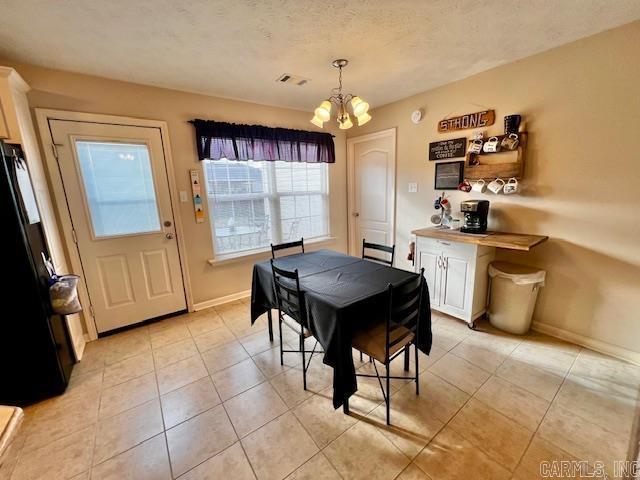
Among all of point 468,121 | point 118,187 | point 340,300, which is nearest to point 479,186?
point 468,121

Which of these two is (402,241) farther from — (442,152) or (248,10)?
(248,10)

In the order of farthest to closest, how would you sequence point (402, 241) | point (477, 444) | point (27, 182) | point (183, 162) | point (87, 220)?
point (402, 241) < point (183, 162) < point (87, 220) < point (27, 182) < point (477, 444)

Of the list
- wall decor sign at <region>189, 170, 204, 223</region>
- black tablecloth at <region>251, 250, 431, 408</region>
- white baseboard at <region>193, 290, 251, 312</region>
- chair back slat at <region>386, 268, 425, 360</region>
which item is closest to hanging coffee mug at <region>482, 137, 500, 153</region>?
black tablecloth at <region>251, 250, 431, 408</region>

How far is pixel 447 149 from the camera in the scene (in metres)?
2.94

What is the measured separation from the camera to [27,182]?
1.88 meters

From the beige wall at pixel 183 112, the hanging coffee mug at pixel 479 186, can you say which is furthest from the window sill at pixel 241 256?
the hanging coffee mug at pixel 479 186

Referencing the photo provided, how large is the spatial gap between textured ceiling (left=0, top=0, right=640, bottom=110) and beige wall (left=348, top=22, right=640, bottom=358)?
0.20 metres

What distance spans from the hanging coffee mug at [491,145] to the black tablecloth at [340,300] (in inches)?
61.0

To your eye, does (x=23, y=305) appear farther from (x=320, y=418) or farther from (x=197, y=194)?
(x=320, y=418)

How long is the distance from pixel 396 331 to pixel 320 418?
72 centimetres

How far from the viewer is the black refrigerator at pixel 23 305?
65.4 inches

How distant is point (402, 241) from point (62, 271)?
11.8 ft

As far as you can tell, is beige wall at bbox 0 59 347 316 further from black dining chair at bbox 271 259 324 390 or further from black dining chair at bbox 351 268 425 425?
black dining chair at bbox 351 268 425 425

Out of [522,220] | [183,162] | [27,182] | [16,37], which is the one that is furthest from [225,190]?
[522,220]
